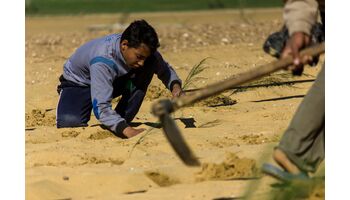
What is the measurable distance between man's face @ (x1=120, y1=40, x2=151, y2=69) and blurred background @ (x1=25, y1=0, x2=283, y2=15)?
1535cm

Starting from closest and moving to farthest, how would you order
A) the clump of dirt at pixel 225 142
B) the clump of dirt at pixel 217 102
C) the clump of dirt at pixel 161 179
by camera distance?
the clump of dirt at pixel 161 179 → the clump of dirt at pixel 225 142 → the clump of dirt at pixel 217 102

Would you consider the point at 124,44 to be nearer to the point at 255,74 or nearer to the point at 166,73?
the point at 166,73


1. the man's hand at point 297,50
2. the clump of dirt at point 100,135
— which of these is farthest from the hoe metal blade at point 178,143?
the clump of dirt at point 100,135

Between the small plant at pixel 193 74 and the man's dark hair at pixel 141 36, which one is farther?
the small plant at pixel 193 74

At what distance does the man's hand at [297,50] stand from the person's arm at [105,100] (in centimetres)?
223

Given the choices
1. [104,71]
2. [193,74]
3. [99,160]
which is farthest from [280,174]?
[193,74]

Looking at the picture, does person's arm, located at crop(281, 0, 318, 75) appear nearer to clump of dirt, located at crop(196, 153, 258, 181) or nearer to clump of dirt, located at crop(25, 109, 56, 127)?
clump of dirt, located at crop(196, 153, 258, 181)

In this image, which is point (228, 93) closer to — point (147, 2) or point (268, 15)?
point (268, 15)

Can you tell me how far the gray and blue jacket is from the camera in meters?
7.66

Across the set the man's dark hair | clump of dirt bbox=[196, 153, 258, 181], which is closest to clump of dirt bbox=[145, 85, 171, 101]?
the man's dark hair

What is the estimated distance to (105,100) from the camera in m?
7.67

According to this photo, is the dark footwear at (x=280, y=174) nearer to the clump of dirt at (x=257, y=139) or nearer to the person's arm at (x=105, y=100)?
the clump of dirt at (x=257, y=139)

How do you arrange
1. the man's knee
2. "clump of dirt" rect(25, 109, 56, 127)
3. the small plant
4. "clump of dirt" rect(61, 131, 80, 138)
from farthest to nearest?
"clump of dirt" rect(25, 109, 56, 127)
the small plant
the man's knee
"clump of dirt" rect(61, 131, 80, 138)

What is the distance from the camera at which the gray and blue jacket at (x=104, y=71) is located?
25.1ft
